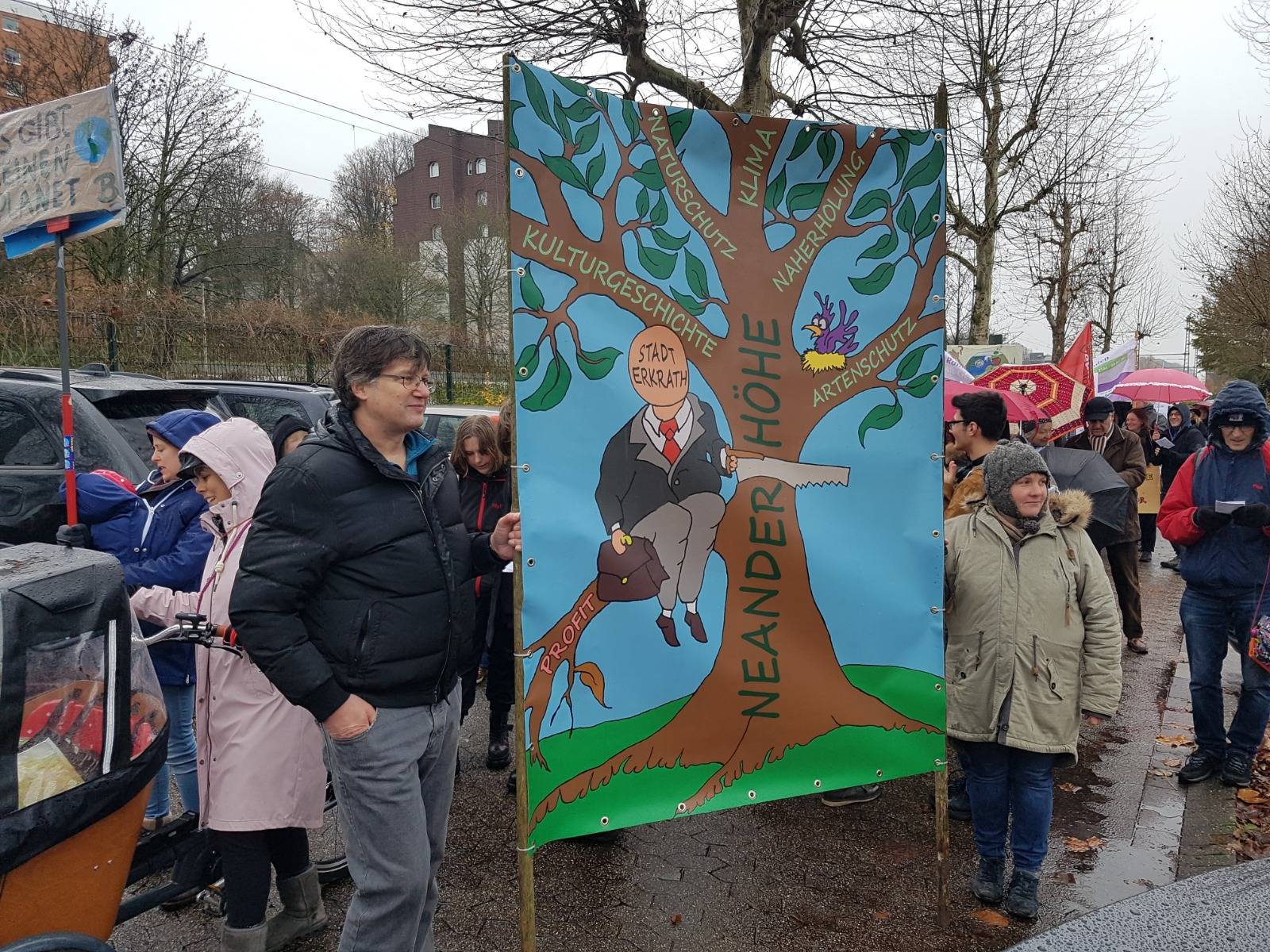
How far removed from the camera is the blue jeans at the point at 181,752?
359 cm

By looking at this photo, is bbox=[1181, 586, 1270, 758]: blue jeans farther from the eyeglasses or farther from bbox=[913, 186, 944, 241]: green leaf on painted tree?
the eyeglasses

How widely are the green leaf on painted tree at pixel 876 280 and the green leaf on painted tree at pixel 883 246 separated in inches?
1.5

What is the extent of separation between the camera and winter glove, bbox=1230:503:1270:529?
175 inches

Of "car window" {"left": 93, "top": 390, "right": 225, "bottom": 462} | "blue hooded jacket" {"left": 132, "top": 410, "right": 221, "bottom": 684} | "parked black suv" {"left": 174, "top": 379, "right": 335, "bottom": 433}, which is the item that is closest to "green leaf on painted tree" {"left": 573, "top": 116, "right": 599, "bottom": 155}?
"blue hooded jacket" {"left": 132, "top": 410, "right": 221, "bottom": 684}

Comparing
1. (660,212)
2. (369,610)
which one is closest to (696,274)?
(660,212)

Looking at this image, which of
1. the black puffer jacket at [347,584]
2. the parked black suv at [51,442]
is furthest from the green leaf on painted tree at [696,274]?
the parked black suv at [51,442]

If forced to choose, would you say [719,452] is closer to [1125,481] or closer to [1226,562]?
[1226,562]

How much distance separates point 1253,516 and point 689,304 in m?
3.32

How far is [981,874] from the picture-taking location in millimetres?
3555

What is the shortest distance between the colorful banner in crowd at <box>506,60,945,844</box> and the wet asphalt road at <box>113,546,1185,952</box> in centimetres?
68

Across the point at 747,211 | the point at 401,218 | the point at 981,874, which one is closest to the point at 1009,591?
the point at 981,874

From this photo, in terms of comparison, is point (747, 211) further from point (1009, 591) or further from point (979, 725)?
point (979, 725)

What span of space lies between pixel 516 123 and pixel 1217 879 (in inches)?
95.8

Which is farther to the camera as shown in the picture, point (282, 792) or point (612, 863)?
point (612, 863)
